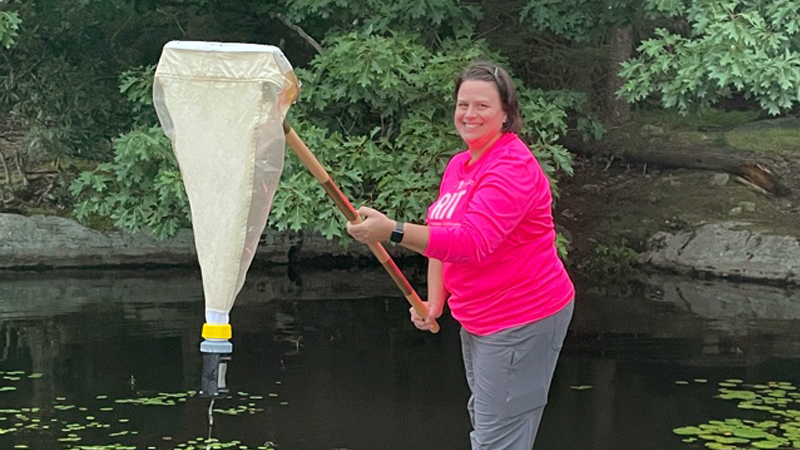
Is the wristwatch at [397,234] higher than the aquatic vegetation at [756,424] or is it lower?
higher

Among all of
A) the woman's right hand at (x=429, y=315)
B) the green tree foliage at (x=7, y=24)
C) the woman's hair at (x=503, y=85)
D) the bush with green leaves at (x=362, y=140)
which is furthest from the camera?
the green tree foliage at (x=7, y=24)

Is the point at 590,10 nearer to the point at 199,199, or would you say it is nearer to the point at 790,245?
the point at 790,245

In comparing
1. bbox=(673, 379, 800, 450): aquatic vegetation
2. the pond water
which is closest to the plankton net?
the pond water

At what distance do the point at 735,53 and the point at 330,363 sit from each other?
3.51m

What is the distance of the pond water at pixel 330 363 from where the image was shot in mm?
6699

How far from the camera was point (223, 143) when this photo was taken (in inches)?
134

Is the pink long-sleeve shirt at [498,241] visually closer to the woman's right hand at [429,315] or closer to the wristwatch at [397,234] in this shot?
the wristwatch at [397,234]

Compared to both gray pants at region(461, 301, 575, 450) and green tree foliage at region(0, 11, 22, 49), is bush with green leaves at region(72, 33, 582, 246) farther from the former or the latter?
gray pants at region(461, 301, 575, 450)

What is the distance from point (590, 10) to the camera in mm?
10289

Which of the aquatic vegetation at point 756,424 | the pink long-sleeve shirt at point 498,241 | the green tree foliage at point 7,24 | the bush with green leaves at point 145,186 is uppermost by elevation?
the green tree foliage at point 7,24

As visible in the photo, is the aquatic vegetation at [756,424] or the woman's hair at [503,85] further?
Result: the aquatic vegetation at [756,424]

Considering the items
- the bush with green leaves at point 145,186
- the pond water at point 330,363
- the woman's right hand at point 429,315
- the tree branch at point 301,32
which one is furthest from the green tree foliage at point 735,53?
the woman's right hand at point 429,315

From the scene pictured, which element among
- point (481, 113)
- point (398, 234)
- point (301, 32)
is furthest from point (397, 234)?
point (301, 32)

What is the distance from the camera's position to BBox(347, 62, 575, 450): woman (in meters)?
3.48
